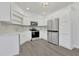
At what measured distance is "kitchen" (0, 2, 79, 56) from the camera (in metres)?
2.68

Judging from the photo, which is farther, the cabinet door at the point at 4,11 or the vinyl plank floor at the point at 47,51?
the vinyl plank floor at the point at 47,51

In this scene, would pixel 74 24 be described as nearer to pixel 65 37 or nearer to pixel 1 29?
pixel 65 37

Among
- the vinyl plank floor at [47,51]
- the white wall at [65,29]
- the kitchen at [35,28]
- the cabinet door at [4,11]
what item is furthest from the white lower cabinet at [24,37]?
the cabinet door at [4,11]

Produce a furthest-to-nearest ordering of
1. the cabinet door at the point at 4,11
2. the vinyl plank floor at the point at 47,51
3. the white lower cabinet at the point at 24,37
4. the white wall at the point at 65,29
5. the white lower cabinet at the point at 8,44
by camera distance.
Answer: the white lower cabinet at the point at 24,37 → the white wall at the point at 65,29 → the vinyl plank floor at the point at 47,51 → the white lower cabinet at the point at 8,44 → the cabinet door at the point at 4,11

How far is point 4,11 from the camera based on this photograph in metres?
2.22

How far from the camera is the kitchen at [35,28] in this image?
2684 millimetres

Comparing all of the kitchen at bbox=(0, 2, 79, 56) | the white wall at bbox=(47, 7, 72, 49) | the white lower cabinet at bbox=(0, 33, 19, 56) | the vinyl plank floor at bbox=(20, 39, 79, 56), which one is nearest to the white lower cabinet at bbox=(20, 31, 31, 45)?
the kitchen at bbox=(0, 2, 79, 56)

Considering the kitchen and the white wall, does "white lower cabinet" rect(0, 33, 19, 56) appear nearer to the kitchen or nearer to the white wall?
the kitchen

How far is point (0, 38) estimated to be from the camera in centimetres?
254

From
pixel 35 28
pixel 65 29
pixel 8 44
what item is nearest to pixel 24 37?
pixel 35 28

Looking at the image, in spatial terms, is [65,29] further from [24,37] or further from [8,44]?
[8,44]

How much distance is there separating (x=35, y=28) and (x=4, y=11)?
19.1ft

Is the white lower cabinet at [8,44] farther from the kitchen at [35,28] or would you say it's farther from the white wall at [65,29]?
the white wall at [65,29]

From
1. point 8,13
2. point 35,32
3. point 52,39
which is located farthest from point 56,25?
point 8,13
